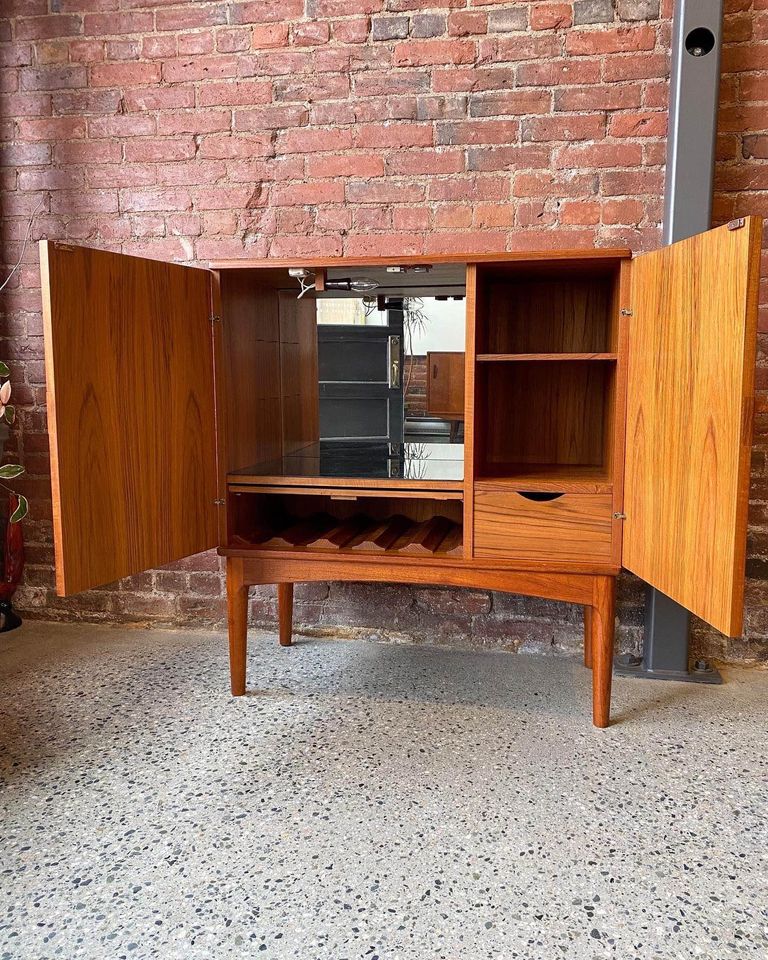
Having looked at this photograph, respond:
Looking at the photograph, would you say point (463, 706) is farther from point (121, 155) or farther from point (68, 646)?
point (121, 155)

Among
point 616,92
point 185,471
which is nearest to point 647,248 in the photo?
point 616,92

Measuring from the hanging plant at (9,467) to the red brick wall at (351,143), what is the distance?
0.09 m

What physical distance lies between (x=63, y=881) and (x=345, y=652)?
4.49 feet

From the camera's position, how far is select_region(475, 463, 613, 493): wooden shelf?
7.06ft

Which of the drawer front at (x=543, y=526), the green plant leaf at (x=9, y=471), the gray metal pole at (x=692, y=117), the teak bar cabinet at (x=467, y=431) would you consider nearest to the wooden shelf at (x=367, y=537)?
the teak bar cabinet at (x=467, y=431)

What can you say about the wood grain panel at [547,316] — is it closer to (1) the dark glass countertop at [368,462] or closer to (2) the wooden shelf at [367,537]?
(1) the dark glass countertop at [368,462]

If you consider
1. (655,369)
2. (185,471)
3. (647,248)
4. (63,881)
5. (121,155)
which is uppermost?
(121,155)

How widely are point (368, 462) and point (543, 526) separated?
1.93ft

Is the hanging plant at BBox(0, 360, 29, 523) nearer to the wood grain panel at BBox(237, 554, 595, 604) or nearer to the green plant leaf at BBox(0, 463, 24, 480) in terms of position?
the green plant leaf at BBox(0, 463, 24, 480)

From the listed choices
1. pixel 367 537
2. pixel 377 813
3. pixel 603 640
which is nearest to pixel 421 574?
pixel 367 537

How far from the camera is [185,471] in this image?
2.29 meters

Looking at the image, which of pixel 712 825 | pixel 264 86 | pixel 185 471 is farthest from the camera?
pixel 264 86

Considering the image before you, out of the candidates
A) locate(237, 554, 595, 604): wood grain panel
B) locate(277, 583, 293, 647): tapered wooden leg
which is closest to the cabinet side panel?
locate(237, 554, 595, 604): wood grain panel

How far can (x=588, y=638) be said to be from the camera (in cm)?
265
